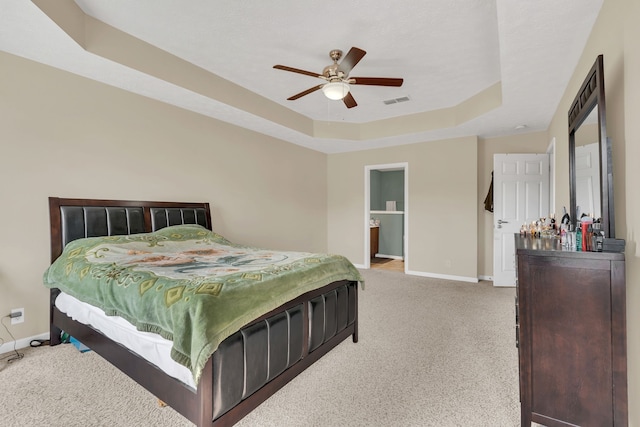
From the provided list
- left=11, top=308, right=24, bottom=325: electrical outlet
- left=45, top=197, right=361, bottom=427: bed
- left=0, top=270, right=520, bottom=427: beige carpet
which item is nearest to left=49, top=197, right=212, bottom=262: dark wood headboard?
left=45, top=197, right=361, bottom=427: bed

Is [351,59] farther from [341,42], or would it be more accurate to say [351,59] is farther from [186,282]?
[186,282]

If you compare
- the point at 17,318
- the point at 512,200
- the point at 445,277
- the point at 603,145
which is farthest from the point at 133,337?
the point at 512,200

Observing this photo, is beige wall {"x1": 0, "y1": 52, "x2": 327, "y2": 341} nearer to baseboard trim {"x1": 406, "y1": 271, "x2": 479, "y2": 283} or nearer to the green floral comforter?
the green floral comforter

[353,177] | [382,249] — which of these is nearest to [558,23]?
[353,177]

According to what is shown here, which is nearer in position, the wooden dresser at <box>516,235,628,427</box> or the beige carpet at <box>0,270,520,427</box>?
the wooden dresser at <box>516,235,628,427</box>

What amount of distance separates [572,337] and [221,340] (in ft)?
5.43

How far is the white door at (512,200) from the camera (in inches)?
169

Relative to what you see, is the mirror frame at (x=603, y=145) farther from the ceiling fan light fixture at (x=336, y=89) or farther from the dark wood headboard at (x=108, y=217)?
the dark wood headboard at (x=108, y=217)

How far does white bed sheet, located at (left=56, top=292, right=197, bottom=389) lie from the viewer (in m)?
1.47

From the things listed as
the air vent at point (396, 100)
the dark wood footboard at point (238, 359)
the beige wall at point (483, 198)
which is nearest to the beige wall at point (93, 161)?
the dark wood footboard at point (238, 359)

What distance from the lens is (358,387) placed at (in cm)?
196

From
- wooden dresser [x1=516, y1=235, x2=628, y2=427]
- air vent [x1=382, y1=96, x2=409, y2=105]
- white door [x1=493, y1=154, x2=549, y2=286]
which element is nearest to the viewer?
wooden dresser [x1=516, y1=235, x2=628, y2=427]

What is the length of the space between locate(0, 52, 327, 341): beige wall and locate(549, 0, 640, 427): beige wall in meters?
3.86

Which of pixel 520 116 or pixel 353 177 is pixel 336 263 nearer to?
pixel 520 116
